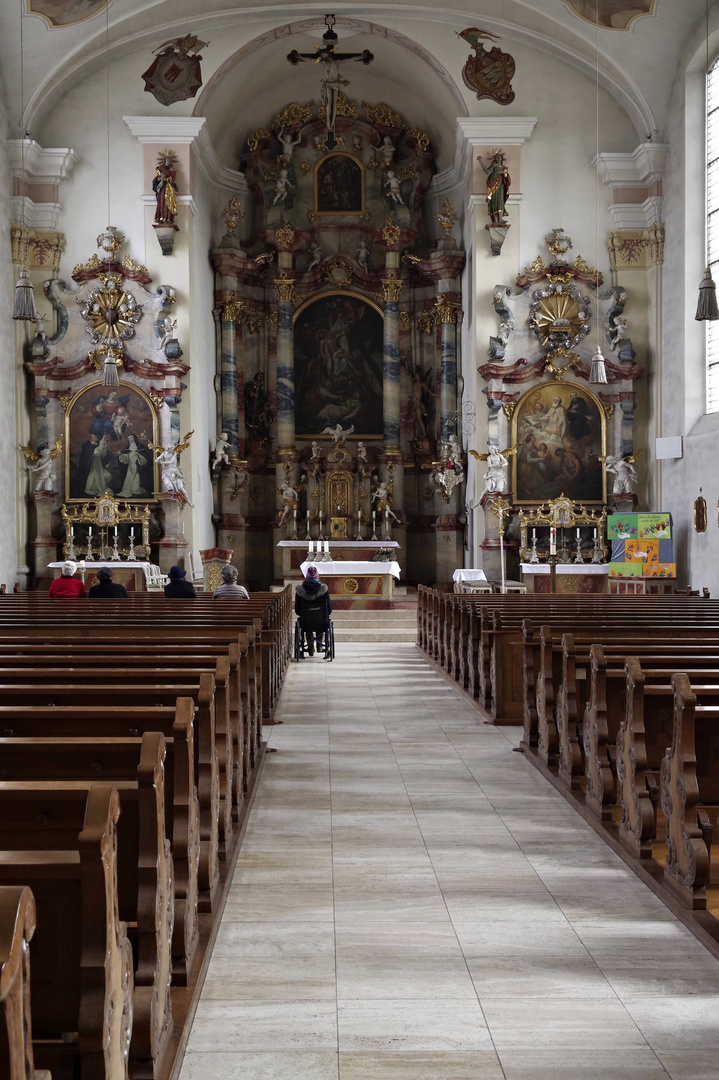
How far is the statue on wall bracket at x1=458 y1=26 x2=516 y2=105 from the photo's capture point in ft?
64.0

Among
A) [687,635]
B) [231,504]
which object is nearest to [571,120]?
[231,504]

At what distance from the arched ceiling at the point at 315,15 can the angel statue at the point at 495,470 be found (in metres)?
6.64

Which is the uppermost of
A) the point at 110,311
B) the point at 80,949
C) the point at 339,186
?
the point at 339,186

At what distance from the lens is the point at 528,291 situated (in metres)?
19.9

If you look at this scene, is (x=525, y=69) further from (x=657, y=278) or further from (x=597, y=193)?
(x=657, y=278)

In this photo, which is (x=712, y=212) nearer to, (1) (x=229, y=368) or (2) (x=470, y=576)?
(2) (x=470, y=576)

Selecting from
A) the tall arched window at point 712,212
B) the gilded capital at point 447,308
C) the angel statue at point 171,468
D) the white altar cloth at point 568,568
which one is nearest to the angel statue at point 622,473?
the white altar cloth at point 568,568

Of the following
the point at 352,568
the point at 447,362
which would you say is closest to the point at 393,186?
the point at 447,362

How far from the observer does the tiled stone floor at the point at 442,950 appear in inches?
117

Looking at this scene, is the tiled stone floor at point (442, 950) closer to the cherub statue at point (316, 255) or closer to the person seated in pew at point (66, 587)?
the person seated in pew at point (66, 587)

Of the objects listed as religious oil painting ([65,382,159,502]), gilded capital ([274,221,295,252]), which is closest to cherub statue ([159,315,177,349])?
religious oil painting ([65,382,159,502])

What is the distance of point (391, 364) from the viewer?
73.9 ft

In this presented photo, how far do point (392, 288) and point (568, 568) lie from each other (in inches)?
311

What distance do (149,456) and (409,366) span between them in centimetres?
674
